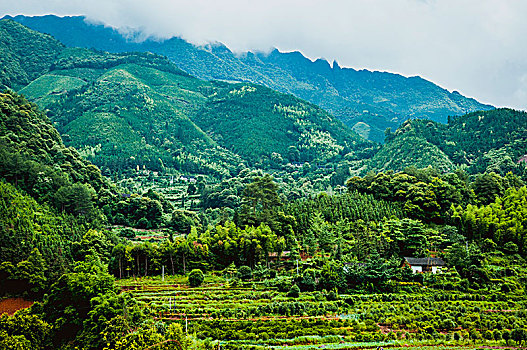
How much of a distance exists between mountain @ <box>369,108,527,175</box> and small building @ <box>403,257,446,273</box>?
55.4 meters

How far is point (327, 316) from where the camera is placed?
121ft

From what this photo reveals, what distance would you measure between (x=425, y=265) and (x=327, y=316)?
632 inches

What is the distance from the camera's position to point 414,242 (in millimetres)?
52719

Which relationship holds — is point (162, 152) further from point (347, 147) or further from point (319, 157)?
point (347, 147)

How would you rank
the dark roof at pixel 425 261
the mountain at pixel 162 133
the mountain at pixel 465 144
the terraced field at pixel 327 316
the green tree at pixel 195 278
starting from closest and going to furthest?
the terraced field at pixel 327 316, the green tree at pixel 195 278, the dark roof at pixel 425 261, the mountain at pixel 465 144, the mountain at pixel 162 133

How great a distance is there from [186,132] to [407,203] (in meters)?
124

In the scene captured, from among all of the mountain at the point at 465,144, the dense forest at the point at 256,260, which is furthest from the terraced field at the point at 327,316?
the mountain at the point at 465,144

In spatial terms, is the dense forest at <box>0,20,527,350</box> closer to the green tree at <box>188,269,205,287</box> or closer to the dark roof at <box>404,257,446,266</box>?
the green tree at <box>188,269,205,287</box>

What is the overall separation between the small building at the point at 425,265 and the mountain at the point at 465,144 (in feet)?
182

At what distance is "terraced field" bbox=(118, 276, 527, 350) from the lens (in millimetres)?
31609

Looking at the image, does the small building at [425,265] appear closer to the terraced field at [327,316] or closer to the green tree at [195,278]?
the terraced field at [327,316]

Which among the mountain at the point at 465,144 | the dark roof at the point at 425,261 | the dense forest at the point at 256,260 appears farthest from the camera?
the mountain at the point at 465,144

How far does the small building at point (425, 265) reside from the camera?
47375mm

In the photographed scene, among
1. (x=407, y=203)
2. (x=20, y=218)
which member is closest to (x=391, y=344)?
(x=407, y=203)
